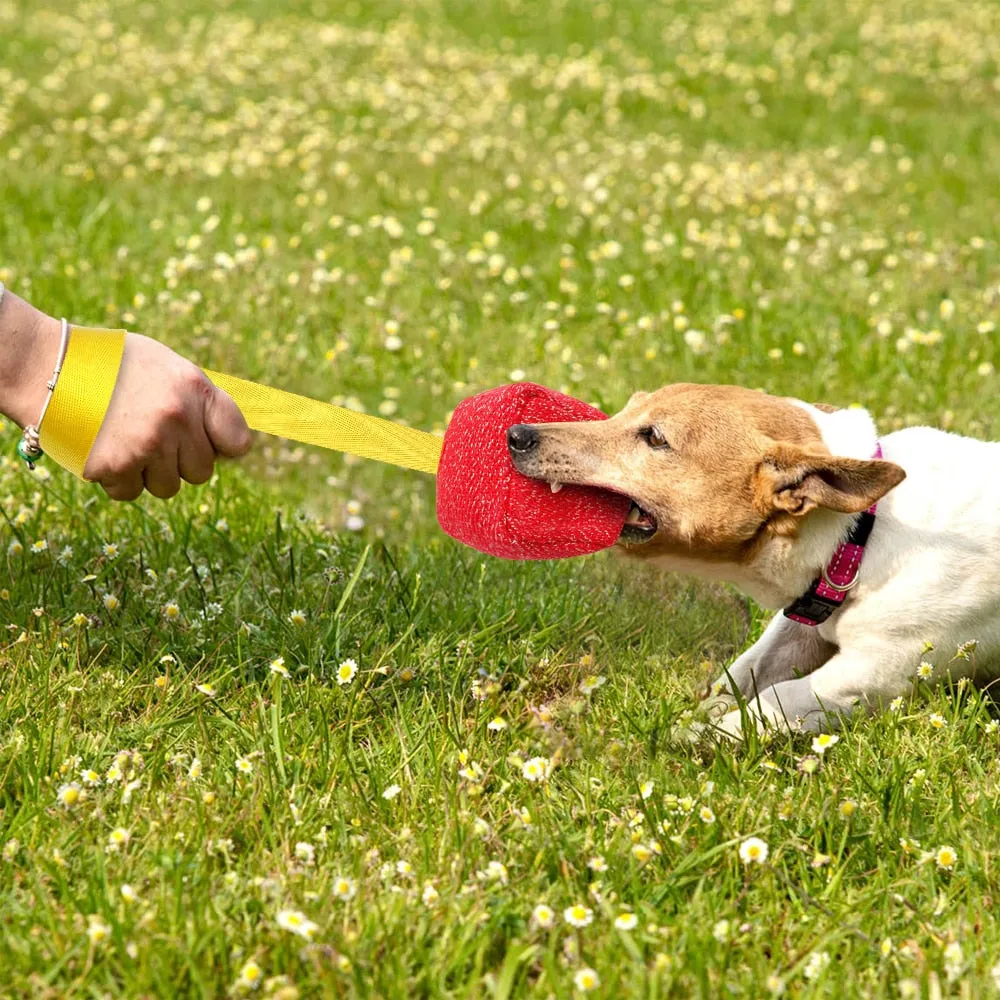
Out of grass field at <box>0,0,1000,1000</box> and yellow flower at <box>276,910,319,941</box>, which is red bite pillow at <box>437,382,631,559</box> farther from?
yellow flower at <box>276,910,319,941</box>

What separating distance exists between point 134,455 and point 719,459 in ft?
5.56

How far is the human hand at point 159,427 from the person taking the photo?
322 cm

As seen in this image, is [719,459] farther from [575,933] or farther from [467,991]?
[467,991]

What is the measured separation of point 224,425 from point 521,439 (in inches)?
38.9

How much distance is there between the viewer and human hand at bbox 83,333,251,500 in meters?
3.22

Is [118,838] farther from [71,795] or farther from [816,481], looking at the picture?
[816,481]

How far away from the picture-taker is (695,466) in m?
4.02

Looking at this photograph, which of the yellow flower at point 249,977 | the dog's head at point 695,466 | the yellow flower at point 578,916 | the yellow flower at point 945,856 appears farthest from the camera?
the dog's head at point 695,466

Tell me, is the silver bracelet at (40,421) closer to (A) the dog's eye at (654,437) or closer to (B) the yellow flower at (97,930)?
(B) the yellow flower at (97,930)

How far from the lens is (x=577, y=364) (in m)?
6.45

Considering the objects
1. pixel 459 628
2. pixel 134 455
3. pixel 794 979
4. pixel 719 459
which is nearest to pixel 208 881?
pixel 134 455

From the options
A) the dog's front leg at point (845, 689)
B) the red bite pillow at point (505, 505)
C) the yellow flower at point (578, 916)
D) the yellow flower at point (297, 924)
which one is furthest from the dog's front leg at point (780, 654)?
the yellow flower at point (297, 924)

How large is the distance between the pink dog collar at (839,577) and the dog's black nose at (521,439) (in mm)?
923

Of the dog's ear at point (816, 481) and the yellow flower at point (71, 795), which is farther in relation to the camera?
the dog's ear at point (816, 481)
